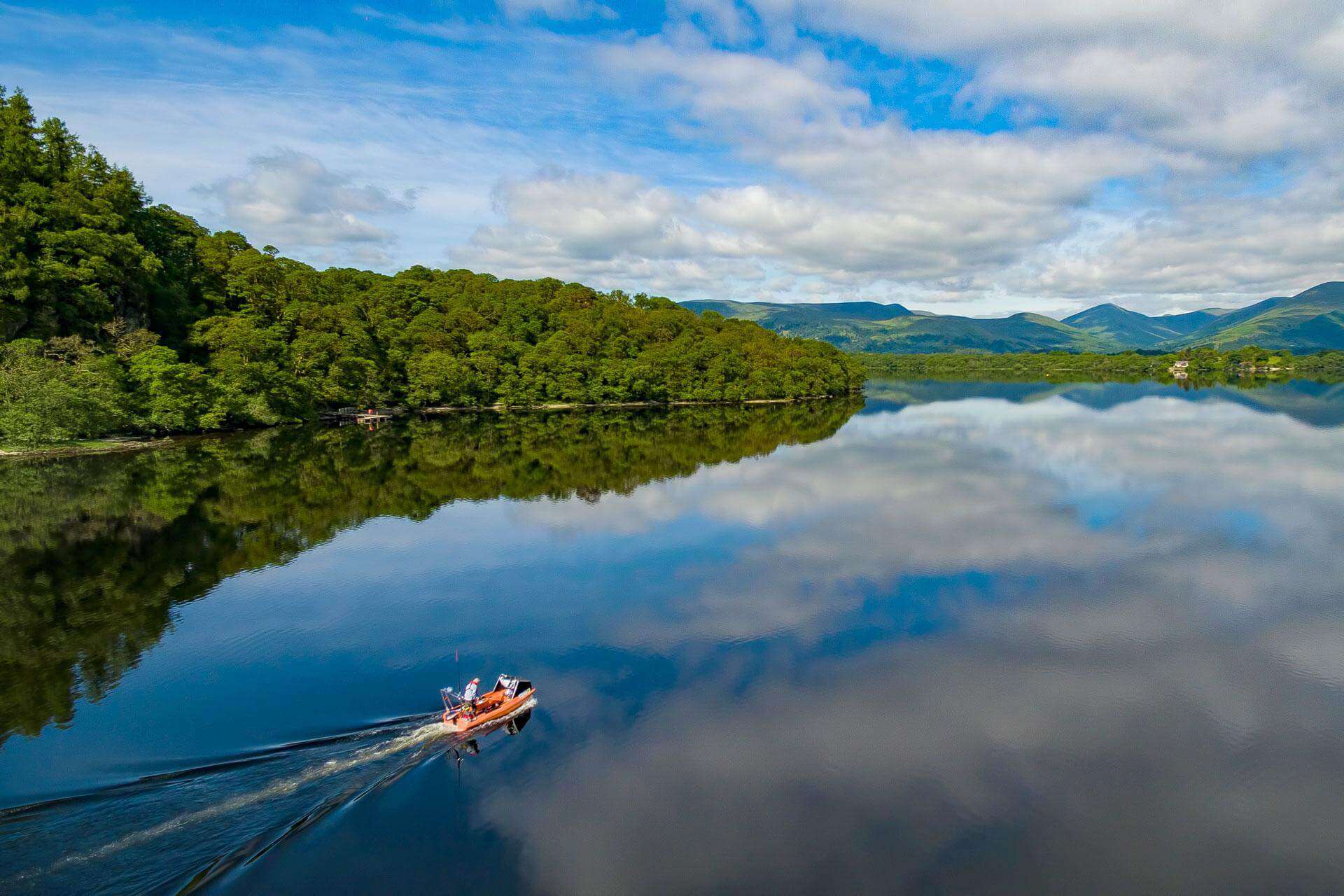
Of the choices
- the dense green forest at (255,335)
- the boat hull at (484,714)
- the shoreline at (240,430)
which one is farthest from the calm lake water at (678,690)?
the dense green forest at (255,335)

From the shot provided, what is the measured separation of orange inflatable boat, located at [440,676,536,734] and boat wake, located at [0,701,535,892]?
485 mm

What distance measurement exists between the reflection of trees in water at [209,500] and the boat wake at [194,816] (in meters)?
4.54

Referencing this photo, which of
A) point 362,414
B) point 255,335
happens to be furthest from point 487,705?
point 362,414

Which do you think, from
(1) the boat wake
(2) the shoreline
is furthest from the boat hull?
(2) the shoreline

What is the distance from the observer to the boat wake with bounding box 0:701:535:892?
10539mm

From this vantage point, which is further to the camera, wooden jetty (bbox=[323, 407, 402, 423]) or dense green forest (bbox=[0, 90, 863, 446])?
wooden jetty (bbox=[323, 407, 402, 423])

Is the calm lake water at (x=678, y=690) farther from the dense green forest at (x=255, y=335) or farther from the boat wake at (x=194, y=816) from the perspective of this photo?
the dense green forest at (x=255, y=335)

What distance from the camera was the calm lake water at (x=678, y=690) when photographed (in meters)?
11.5

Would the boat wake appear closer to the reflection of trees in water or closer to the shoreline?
the reflection of trees in water

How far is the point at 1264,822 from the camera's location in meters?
12.4

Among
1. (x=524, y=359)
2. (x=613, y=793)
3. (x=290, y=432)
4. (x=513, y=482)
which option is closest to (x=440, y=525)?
(x=513, y=482)

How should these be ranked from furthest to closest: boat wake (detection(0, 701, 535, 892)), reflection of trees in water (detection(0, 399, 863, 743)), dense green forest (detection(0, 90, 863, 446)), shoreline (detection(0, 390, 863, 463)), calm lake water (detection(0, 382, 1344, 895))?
dense green forest (detection(0, 90, 863, 446)), shoreline (detection(0, 390, 863, 463)), reflection of trees in water (detection(0, 399, 863, 743)), calm lake water (detection(0, 382, 1344, 895)), boat wake (detection(0, 701, 535, 892))

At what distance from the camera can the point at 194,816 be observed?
11.9 metres

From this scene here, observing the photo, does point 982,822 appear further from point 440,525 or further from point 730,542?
point 440,525
